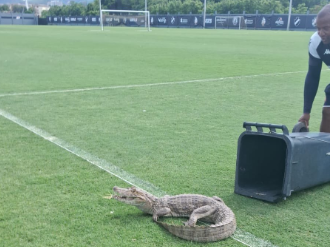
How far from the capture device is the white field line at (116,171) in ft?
9.66

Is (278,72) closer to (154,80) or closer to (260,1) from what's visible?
(154,80)

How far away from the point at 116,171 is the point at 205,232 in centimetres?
161

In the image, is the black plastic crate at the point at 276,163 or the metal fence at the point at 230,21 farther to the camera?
the metal fence at the point at 230,21

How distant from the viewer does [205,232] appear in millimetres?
2916

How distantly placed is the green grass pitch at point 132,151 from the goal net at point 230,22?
148 ft

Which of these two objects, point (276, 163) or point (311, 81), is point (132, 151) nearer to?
point (276, 163)

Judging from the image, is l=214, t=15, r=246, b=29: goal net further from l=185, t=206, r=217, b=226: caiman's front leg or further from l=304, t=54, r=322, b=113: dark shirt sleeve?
l=185, t=206, r=217, b=226: caiman's front leg

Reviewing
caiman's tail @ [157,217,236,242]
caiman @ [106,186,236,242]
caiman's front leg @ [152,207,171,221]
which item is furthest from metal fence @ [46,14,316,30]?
caiman's tail @ [157,217,236,242]

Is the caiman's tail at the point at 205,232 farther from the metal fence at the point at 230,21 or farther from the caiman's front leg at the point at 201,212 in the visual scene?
the metal fence at the point at 230,21

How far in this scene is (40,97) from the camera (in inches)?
317

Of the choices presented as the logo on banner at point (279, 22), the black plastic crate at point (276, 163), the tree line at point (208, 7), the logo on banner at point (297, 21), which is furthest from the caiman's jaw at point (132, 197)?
the tree line at point (208, 7)

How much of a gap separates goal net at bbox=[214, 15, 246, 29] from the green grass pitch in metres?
45.2

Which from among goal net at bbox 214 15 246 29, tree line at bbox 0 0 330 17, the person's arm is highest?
tree line at bbox 0 0 330 17

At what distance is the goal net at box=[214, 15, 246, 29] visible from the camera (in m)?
54.1
